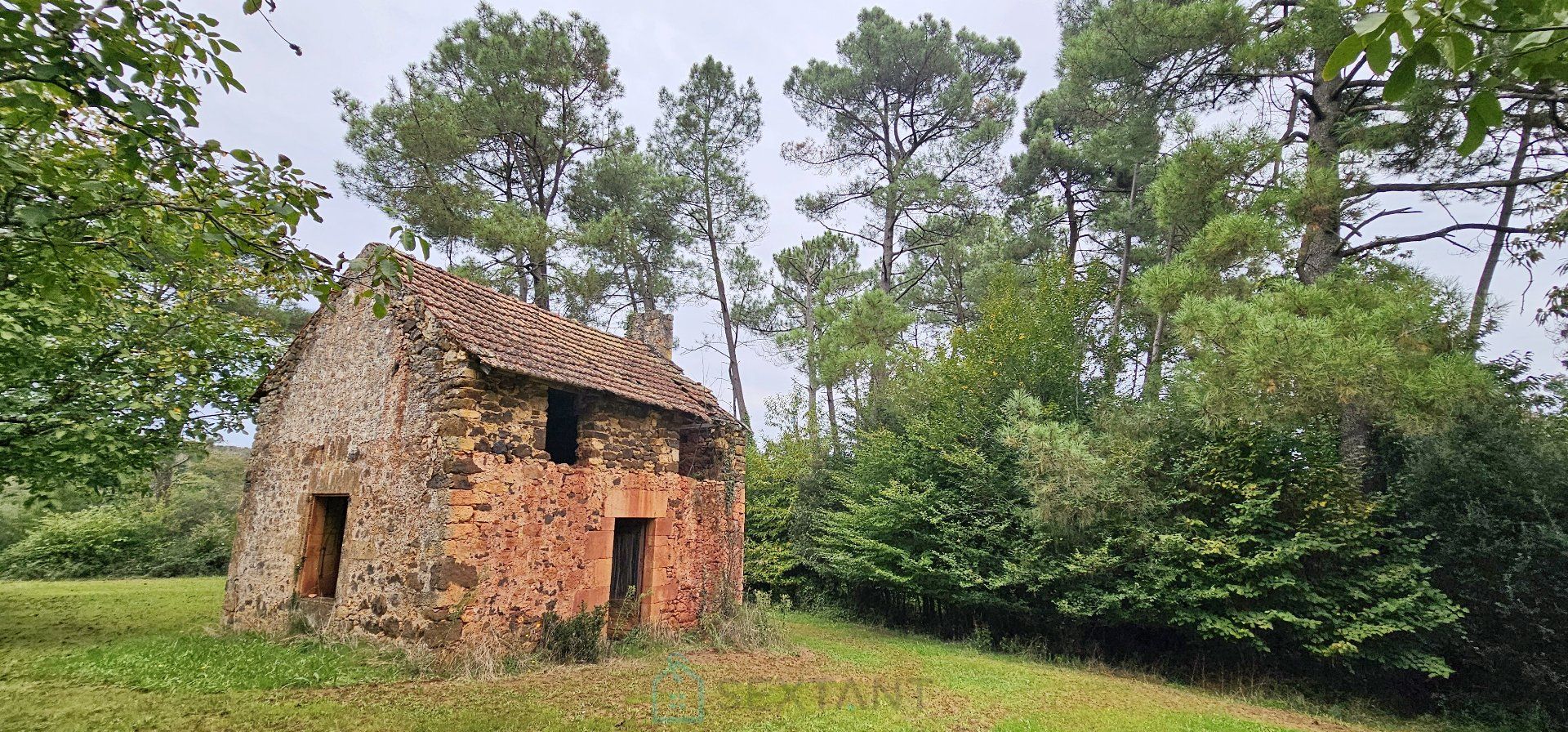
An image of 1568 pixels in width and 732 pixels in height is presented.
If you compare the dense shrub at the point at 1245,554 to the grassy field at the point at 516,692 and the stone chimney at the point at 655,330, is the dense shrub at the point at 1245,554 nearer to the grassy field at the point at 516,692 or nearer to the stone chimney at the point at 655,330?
the grassy field at the point at 516,692

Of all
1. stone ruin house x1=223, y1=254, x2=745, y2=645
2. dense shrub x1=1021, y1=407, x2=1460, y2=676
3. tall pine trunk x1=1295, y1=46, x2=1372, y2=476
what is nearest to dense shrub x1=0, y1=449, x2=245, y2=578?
stone ruin house x1=223, y1=254, x2=745, y2=645

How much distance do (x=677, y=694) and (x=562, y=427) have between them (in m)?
5.29

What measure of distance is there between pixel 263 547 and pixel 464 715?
5494 millimetres

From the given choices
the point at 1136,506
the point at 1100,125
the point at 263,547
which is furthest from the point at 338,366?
the point at 1100,125

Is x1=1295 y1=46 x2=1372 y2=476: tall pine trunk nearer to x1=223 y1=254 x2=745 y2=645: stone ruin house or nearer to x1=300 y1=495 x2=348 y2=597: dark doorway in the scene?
x1=223 y1=254 x2=745 y2=645: stone ruin house

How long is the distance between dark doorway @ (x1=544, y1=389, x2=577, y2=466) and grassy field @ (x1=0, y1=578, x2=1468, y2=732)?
148 inches

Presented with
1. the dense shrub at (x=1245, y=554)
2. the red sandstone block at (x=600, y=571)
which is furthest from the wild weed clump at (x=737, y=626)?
the dense shrub at (x=1245, y=554)

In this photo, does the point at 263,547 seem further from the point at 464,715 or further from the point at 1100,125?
the point at 1100,125

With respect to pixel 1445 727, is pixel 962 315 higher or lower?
higher

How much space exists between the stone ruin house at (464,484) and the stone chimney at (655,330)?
1368 millimetres

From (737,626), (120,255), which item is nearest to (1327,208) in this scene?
(737,626)

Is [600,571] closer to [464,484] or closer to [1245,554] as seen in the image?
[464,484]

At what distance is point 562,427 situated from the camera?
10898mm

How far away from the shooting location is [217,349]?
1029 cm
